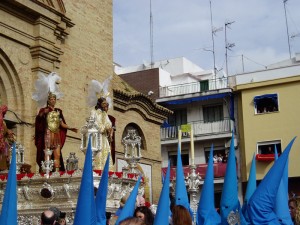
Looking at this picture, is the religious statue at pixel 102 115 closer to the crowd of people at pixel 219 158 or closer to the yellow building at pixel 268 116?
the yellow building at pixel 268 116

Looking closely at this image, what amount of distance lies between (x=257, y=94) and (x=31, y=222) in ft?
71.8

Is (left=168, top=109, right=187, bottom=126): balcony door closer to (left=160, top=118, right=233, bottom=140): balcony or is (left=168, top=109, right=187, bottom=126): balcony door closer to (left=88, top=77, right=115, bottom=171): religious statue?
(left=160, top=118, right=233, bottom=140): balcony

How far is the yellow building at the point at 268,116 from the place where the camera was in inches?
1134

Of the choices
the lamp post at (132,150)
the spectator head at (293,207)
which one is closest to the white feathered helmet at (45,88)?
the lamp post at (132,150)

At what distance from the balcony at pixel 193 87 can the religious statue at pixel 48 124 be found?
21.4 metres

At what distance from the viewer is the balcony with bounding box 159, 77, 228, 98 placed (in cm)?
3255

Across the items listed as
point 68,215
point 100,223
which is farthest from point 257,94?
point 100,223

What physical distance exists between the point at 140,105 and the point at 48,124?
9.76m

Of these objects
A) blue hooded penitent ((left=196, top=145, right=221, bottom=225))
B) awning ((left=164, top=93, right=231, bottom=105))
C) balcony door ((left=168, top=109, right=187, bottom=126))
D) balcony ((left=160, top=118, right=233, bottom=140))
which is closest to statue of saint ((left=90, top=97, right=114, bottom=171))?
blue hooded penitent ((left=196, top=145, right=221, bottom=225))

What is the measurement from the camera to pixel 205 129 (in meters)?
31.2

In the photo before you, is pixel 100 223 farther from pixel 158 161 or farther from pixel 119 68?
pixel 119 68

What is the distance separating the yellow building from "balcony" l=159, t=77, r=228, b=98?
210cm

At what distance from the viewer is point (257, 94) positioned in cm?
2989

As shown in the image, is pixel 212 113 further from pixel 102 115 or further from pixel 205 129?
pixel 102 115
